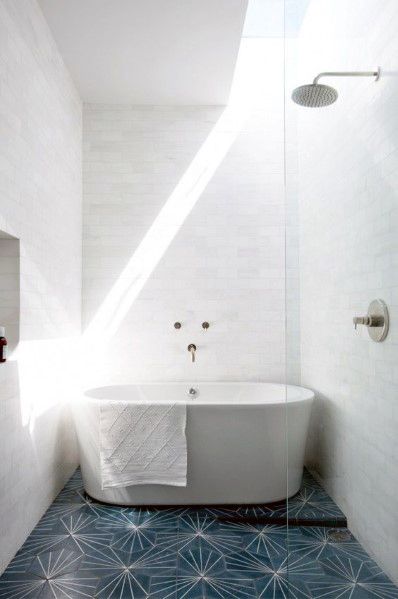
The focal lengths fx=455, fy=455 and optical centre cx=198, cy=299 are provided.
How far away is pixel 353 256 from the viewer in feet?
4.12

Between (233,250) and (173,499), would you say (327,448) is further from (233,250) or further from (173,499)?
(233,250)

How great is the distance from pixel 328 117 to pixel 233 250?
2.72m

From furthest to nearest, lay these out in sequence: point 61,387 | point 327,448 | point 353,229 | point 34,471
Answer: point 61,387 < point 34,471 < point 327,448 < point 353,229

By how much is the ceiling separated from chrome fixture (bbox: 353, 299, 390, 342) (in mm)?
2427

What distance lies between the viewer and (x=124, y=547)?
98.7 inches

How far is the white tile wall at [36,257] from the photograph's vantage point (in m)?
2.35

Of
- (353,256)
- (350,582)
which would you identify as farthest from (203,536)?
(353,256)

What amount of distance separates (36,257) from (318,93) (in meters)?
2.02

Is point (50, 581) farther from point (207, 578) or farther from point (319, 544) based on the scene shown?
point (319, 544)

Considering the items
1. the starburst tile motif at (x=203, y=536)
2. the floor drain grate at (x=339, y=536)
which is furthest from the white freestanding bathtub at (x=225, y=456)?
the floor drain grate at (x=339, y=536)

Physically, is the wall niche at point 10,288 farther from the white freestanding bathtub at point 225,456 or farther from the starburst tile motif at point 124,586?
the starburst tile motif at point 124,586

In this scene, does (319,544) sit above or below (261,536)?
above

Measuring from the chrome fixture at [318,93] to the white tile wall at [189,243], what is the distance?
2.59 meters

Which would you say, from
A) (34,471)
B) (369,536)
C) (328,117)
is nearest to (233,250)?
(34,471)
